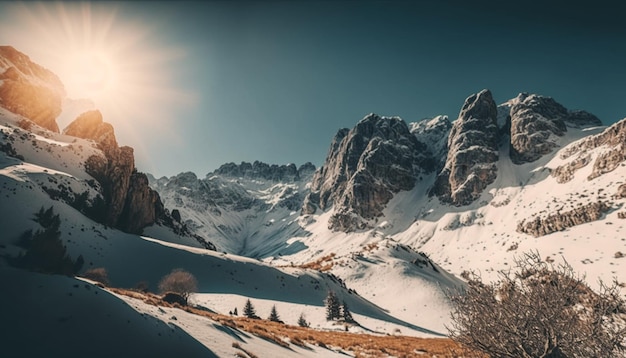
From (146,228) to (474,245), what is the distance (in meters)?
128

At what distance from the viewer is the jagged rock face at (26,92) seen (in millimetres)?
101188

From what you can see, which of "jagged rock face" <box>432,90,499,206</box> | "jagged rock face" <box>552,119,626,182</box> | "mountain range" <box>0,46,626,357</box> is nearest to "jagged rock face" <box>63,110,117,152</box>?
"mountain range" <box>0,46,626,357</box>

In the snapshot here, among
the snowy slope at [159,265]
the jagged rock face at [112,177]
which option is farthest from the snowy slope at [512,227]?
the jagged rock face at [112,177]

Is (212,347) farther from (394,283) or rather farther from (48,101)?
(48,101)

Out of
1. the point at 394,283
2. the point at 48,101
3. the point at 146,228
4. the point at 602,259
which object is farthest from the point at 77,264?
the point at 602,259

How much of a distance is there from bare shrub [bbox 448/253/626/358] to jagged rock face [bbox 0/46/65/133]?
13650 centimetres

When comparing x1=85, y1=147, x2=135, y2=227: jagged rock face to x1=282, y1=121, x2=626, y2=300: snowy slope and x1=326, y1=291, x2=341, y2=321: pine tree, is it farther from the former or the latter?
x1=282, y1=121, x2=626, y2=300: snowy slope

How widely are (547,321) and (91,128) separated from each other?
13997cm

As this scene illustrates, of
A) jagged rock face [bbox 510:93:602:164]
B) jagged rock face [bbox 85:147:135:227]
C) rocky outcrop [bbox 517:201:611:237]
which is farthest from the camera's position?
jagged rock face [bbox 510:93:602:164]

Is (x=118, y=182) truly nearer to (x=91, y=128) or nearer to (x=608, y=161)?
(x=91, y=128)

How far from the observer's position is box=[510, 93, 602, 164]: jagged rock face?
A: 165m

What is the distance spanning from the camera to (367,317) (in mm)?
58312

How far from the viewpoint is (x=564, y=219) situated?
4250 inches

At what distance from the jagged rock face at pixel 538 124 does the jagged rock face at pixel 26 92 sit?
21905 cm
